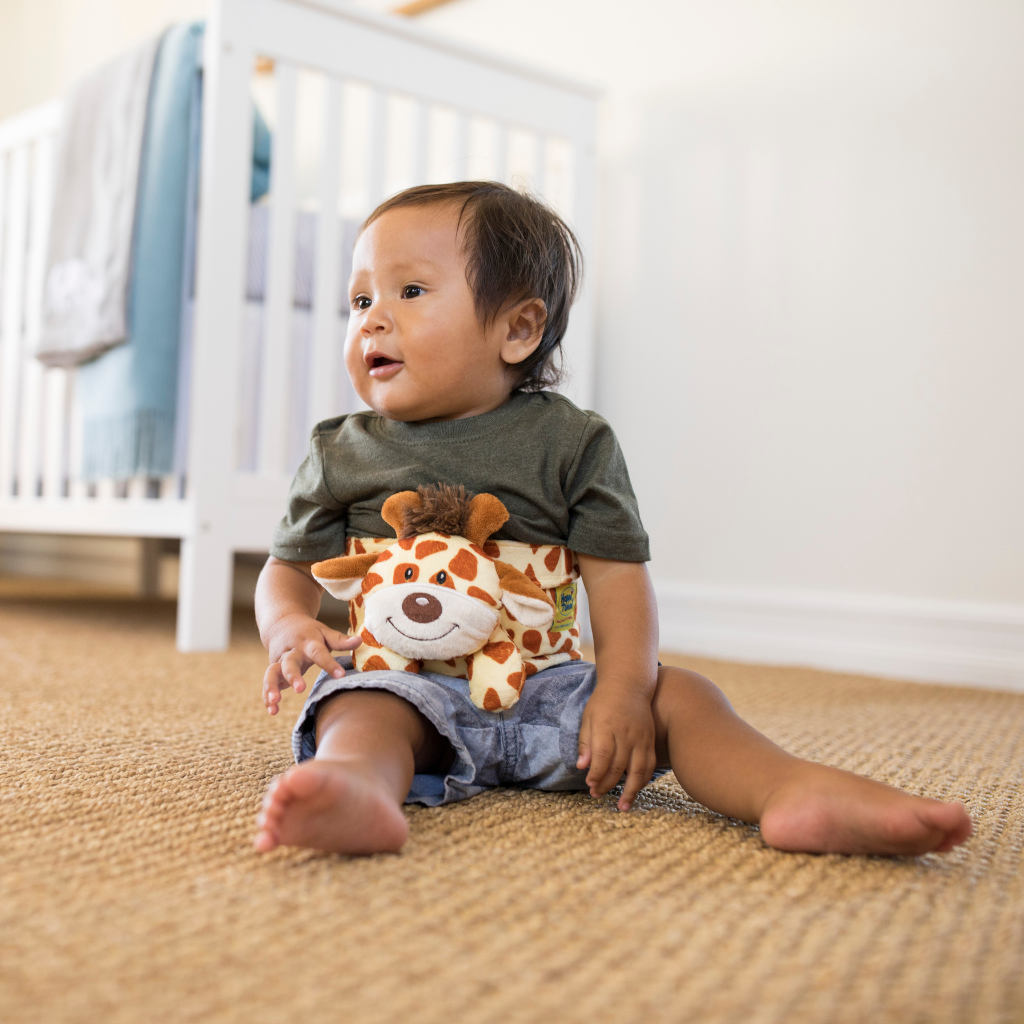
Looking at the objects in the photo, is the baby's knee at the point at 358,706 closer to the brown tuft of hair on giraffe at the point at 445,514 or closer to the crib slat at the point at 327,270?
the brown tuft of hair on giraffe at the point at 445,514

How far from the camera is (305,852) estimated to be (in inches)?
18.8

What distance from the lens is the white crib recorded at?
136cm

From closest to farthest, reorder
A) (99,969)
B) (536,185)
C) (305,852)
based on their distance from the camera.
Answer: (99,969), (305,852), (536,185)

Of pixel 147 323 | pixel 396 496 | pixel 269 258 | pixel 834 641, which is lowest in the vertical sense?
pixel 834 641

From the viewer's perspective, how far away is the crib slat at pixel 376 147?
1.50 m

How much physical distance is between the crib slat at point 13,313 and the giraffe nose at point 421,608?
56.4 inches

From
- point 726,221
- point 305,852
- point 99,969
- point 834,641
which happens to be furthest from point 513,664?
point 726,221

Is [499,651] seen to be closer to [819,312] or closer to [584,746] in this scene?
[584,746]

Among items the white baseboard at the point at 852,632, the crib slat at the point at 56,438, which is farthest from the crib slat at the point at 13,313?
the white baseboard at the point at 852,632

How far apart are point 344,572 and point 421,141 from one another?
1070 mm

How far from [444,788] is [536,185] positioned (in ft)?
4.05

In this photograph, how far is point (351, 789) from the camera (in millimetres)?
457

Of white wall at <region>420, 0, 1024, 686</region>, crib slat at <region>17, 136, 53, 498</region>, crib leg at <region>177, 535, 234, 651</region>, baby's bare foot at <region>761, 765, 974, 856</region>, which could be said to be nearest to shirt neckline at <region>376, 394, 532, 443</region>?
baby's bare foot at <region>761, 765, 974, 856</region>

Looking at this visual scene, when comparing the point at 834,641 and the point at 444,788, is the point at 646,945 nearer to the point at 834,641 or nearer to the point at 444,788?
the point at 444,788
